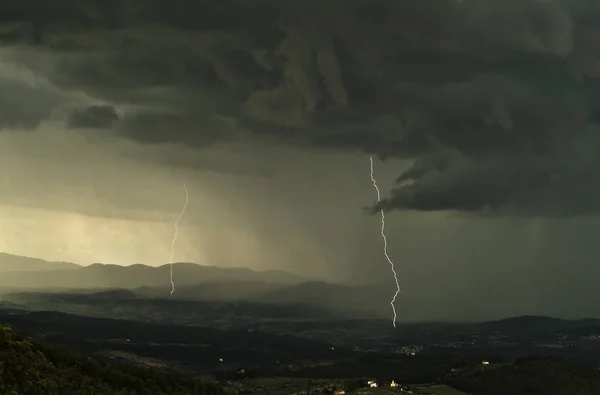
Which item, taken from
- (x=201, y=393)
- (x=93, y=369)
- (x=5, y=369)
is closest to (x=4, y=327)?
(x=5, y=369)

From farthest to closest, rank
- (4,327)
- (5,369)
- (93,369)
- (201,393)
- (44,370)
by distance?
(201,393) → (93,369) → (44,370) → (4,327) → (5,369)

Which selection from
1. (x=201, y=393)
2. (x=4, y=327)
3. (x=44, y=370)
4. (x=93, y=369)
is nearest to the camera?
(x=4, y=327)

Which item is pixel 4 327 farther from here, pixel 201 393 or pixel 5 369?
pixel 201 393

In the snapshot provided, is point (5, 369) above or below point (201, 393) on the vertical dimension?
above

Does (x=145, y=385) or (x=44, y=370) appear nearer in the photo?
(x=44, y=370)

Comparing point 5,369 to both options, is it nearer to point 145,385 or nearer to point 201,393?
point 145,385

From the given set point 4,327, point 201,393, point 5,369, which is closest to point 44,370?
point 4,327
